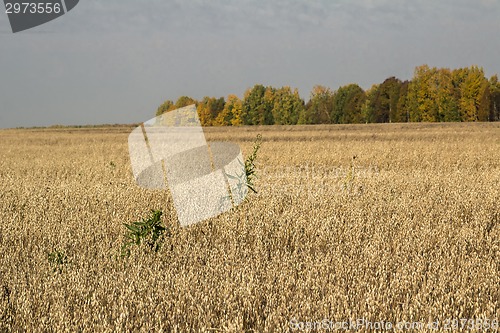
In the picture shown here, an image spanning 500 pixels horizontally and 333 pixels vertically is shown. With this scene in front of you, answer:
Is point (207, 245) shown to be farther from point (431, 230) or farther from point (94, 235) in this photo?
point (431, 230)

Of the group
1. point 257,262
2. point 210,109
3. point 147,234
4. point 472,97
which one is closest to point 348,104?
point 472,97

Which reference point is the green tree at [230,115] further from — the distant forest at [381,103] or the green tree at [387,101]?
the green tree at [387,101]

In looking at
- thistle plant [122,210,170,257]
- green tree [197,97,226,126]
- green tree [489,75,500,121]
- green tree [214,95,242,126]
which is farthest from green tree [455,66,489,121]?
thistle plant [122,210,170,257]

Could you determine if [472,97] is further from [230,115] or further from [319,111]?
[230,115]

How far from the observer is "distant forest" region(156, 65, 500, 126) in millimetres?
71375

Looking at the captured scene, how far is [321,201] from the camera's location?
680 cm

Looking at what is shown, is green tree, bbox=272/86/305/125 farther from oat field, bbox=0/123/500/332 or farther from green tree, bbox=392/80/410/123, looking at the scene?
oat field, bbox=0/123/500/332

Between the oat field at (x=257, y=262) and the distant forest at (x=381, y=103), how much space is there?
69327 mm

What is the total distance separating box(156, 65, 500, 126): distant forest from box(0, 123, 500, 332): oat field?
69.3 metres

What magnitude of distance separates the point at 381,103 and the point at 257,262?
8005cm

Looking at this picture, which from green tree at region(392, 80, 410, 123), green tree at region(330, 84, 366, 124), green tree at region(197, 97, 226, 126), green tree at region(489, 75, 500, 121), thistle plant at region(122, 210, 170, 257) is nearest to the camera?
thistle plant at region(122, 210, 170, 257)

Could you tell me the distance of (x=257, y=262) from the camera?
4168 millimetres

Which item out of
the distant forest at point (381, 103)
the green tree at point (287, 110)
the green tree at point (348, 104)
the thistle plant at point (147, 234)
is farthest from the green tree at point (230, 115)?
the thistle plant at point (147, 234)

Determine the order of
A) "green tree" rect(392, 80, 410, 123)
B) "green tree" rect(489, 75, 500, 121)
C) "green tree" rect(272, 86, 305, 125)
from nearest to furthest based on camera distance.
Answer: "green tree" rect(489, 75, 500, 121)
"green tree" rect(392, 80, 410, 123)
"green tree" rect(272, 86, 305, 125)
